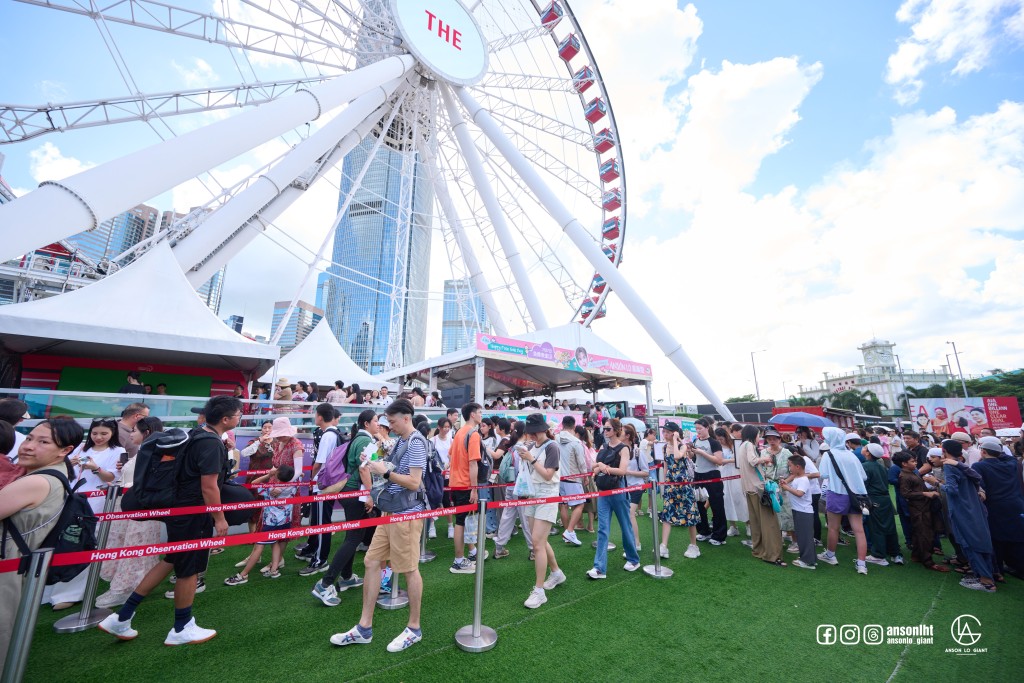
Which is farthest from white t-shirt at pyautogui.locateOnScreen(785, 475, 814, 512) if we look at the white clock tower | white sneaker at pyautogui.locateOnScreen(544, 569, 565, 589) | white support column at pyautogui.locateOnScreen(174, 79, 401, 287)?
the white clock tower

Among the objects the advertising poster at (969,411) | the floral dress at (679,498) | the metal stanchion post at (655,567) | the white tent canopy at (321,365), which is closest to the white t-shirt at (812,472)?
the floral dress at (679,498)

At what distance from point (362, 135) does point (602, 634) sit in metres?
17.9

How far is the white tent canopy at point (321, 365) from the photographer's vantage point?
49.8 feet

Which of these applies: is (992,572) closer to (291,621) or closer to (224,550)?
(291,621)

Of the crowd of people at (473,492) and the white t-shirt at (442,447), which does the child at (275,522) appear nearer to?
the crowd of people at (473,492)

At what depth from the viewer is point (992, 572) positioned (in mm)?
4852

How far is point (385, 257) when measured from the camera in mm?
60781

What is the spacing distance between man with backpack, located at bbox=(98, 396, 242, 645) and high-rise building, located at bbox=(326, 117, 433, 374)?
14.6 metres

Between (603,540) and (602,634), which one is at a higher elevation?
(603,540)

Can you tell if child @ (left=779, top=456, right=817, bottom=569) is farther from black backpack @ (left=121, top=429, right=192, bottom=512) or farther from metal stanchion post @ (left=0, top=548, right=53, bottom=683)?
metal stanchion post @ (left=0, top=548, right=53, bottom=683)

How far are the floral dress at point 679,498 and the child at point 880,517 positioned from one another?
2.42m

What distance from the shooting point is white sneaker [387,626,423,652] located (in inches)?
126

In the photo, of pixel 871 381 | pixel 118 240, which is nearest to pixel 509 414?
pixel 118 240

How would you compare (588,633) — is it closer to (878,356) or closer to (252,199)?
(252,199)
